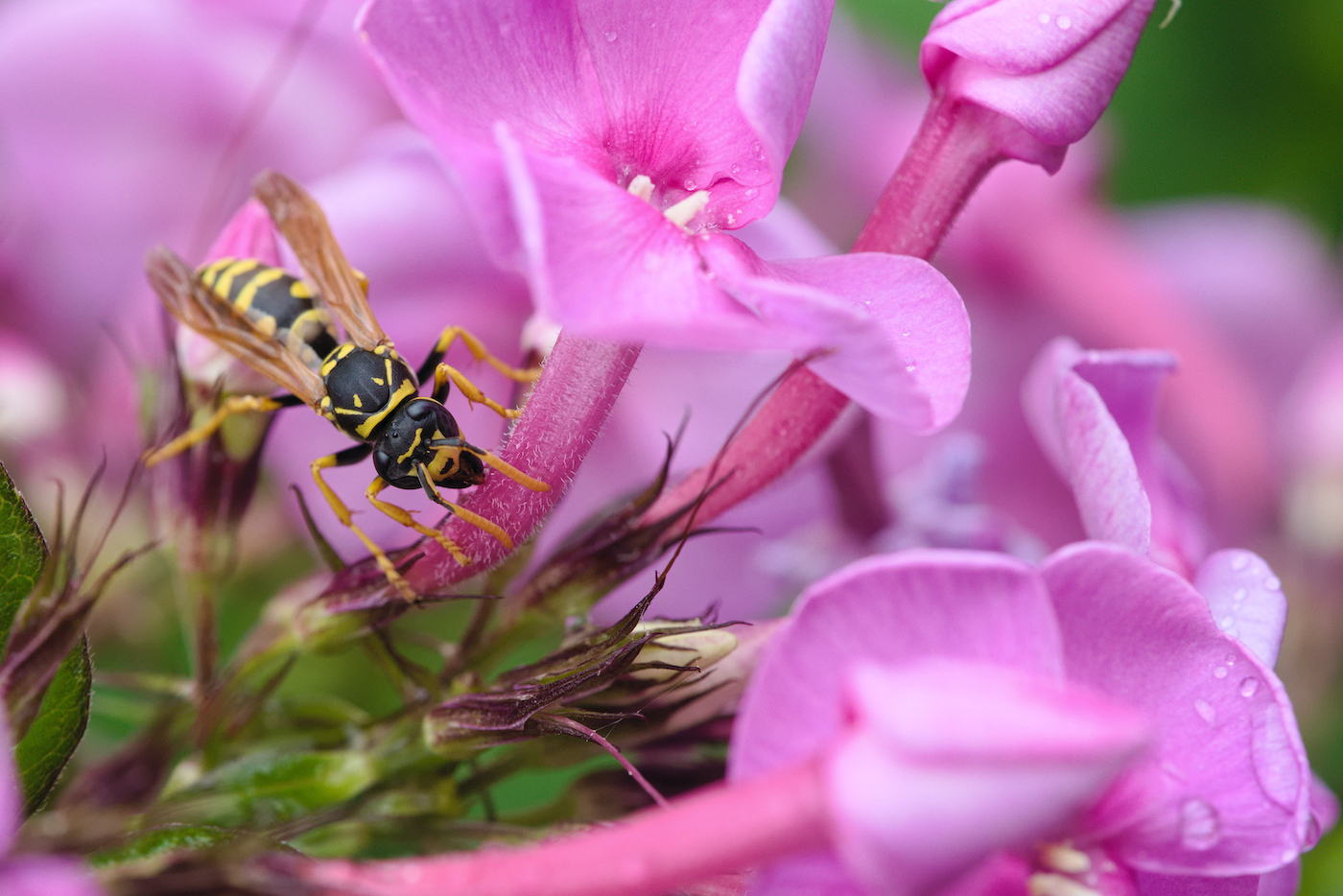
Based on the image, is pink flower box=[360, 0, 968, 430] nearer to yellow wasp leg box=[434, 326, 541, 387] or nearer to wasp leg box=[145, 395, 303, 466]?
yellow wasp leg box=[434, 326, 541, 387]

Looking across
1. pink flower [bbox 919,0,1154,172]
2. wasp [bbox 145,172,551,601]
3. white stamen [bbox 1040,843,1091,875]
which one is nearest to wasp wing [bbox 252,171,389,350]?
wasp [bbox 145,172,551,601]

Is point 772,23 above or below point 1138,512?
above

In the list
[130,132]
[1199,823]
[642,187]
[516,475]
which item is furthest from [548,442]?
[130,132]

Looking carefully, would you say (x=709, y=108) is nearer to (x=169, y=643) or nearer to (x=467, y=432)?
(x=467, y=432)

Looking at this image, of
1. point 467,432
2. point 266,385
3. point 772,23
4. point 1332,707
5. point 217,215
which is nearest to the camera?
point 772,23

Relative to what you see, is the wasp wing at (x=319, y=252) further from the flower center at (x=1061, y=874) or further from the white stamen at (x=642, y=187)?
the flower center at (x=1061, y=874)

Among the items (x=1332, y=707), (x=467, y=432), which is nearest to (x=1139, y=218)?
(x=1332, y=707)

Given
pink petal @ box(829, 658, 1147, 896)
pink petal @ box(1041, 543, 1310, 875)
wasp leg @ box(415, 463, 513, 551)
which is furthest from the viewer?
wasp leg @ box(415, 463, 513, 551)

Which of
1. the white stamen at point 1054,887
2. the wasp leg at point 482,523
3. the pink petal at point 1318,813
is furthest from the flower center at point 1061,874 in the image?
the wasp leg at point 482,523
